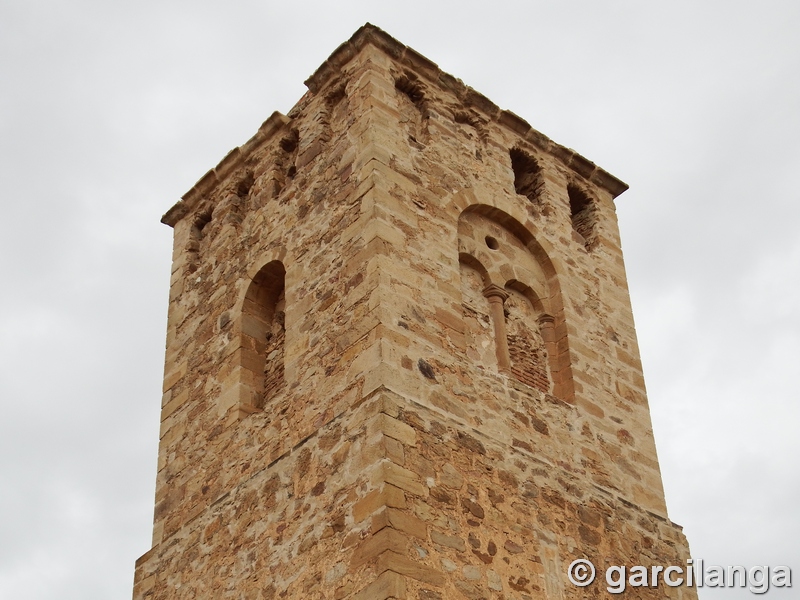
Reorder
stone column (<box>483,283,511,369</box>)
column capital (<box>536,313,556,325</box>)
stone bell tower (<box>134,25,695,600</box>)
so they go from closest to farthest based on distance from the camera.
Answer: stone bell tower (<box>134,25,695,600</box>) → stone column (<box>483,283,511,369</box>) → column capital (<box>536,313,556,325</box>)

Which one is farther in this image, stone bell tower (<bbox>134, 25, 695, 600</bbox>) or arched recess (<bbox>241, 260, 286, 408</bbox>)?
arched recess (<bbox>241, 260, 286, 408</bbox>)

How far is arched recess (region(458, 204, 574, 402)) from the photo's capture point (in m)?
11.5

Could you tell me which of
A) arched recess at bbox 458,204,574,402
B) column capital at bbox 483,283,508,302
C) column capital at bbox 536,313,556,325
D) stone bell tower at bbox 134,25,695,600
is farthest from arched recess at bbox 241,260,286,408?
column capital at bbox 536,313,556,325

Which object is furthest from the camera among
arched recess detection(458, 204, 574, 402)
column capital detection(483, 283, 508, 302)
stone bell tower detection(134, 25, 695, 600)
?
column capital detection(483, 283, 508, 302)

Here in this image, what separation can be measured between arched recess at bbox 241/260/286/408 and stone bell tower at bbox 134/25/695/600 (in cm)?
2

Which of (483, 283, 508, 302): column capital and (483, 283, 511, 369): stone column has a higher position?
Result: (483, 283, 508, 302): column capital

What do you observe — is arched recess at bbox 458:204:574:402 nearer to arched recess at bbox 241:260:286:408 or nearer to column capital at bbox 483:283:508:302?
column capital at bbox 483:283:508:302

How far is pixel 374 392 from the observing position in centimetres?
973

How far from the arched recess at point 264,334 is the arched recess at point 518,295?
1.76 metres

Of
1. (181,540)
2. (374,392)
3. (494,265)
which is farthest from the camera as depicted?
(494,265)

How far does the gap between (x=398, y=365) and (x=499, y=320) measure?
1800mm

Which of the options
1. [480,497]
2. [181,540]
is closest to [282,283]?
[181,540]

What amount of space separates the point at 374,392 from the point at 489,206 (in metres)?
3.17

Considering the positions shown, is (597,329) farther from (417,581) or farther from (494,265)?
(417,581)
